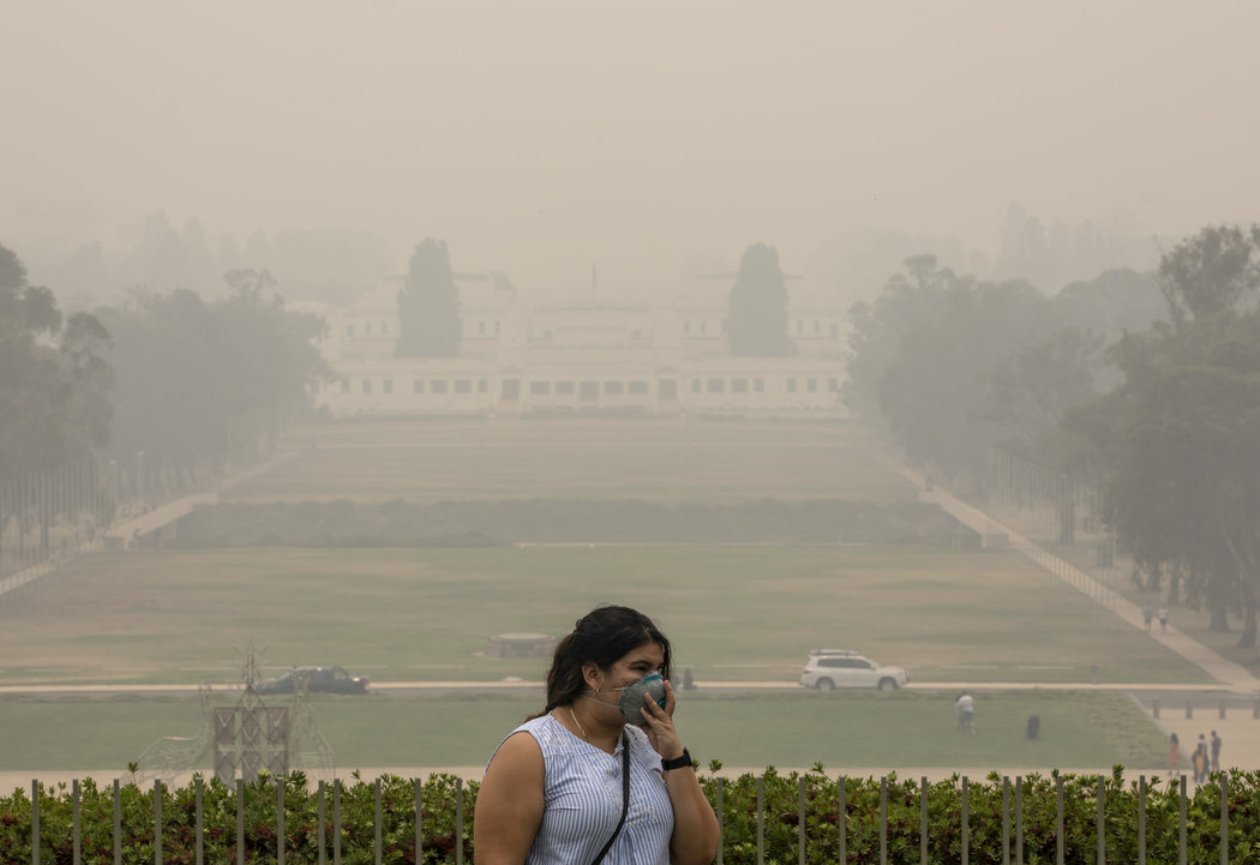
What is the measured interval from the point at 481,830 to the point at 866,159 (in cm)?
12968

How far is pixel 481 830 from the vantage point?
16.1 ft

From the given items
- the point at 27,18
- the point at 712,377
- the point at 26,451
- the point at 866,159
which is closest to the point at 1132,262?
the point at 866,159

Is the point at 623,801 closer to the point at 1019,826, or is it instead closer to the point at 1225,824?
the point at 1019,826

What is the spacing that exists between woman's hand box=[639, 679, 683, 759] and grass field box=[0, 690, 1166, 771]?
1004 inches

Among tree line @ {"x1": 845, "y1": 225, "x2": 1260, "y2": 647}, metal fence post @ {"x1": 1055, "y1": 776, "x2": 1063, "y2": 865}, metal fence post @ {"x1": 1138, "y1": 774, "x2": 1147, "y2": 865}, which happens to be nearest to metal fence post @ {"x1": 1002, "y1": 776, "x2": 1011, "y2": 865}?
metal fence post @ {"x1": 1055, "y1": 776, "x2": 1063, "y2": 865}

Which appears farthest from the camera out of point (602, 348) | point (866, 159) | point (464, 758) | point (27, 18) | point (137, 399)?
point (866, 159)

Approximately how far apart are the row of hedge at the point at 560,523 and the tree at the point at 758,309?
179 ft

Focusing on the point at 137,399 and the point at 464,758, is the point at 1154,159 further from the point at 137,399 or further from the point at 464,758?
the point at 464,758

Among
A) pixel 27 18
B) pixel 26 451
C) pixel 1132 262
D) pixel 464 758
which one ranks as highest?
pixel 27 18

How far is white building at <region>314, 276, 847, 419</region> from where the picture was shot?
118m

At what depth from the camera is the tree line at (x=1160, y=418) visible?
151 ft

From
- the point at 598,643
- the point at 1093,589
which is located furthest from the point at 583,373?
the point at 598,643

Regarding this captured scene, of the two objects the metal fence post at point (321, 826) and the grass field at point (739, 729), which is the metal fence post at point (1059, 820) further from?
the grass field at point (739, 729)

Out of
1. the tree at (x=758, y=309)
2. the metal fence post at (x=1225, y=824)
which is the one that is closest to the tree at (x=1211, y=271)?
the metal fence post at (x=1225, y=824)
